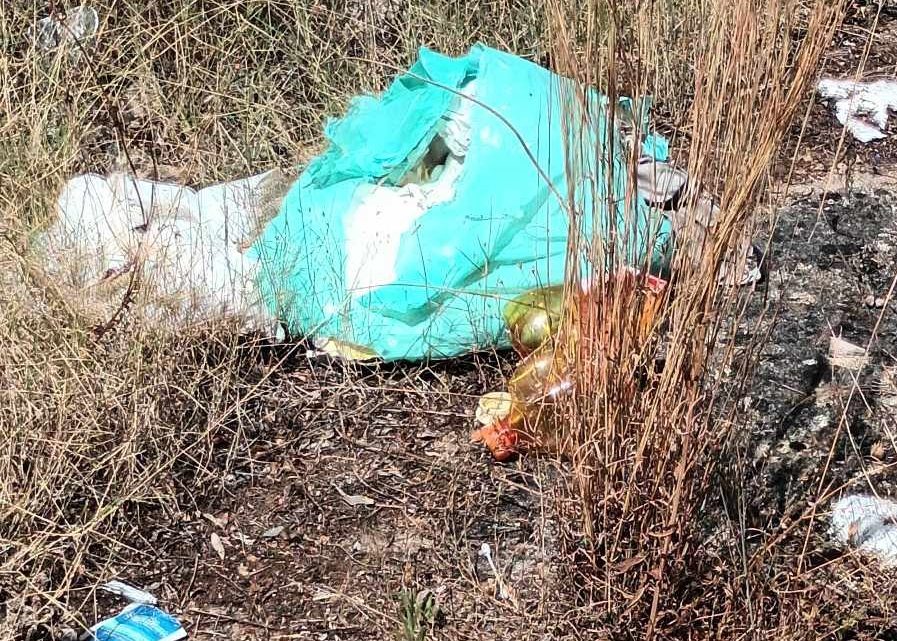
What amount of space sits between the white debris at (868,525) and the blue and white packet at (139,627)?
1.33 metres

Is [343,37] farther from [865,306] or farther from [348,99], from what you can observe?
[865,306]

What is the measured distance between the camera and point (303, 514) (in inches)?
95.8

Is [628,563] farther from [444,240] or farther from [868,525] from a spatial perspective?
[444,240]

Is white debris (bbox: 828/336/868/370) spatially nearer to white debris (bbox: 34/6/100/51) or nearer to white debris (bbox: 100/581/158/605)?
white debris (bbox: 100/581/158/605)

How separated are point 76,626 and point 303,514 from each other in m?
0.52

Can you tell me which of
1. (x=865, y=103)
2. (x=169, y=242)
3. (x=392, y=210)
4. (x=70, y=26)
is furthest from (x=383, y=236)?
(x=865, y=103)

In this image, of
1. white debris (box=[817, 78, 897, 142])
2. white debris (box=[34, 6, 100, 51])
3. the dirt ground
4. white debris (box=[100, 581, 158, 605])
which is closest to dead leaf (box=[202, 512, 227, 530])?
the dirt ground

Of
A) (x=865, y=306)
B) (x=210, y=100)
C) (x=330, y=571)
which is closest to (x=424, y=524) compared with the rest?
(x=330, y=571)

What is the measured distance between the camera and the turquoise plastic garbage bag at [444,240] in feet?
9.00

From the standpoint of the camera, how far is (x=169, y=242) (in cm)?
273

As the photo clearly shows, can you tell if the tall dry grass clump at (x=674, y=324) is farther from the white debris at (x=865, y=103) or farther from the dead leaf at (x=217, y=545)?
the white debris at (x=865, y=103)

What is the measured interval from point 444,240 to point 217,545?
0.94 metres

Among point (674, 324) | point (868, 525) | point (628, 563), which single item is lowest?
point (868, 525)

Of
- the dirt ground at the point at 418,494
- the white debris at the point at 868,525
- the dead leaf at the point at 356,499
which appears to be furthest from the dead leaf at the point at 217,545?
the white debris at the point at 868,525
